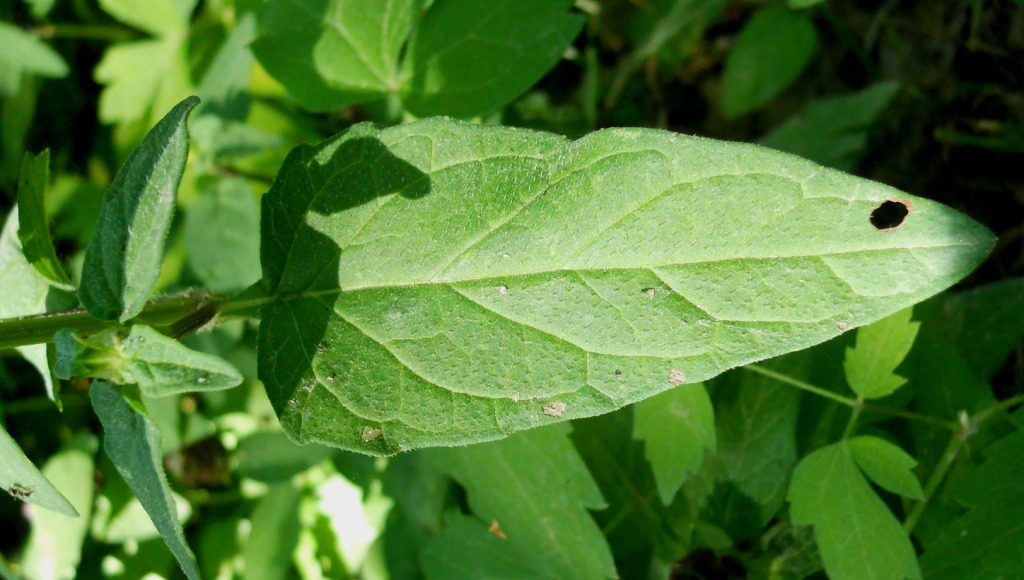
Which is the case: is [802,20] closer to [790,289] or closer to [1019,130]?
[1019,130]

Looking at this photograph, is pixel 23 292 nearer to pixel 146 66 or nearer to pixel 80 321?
pixel 80 321

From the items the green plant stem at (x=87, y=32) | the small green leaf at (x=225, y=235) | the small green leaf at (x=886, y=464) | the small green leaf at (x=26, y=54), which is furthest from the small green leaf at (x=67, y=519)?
the small green leaf at (x=886, y=464)

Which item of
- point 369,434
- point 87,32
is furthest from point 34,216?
point 87,32

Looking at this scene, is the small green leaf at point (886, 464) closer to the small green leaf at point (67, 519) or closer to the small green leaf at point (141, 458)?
the small green leaf at point (141, 458)

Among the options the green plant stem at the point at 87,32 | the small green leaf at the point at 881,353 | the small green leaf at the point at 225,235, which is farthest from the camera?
the green plant stem at the point at 87,32

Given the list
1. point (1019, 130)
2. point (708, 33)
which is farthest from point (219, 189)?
point (1019, 130)

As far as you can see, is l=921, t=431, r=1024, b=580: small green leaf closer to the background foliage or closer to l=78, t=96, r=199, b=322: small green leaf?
the background foliage
